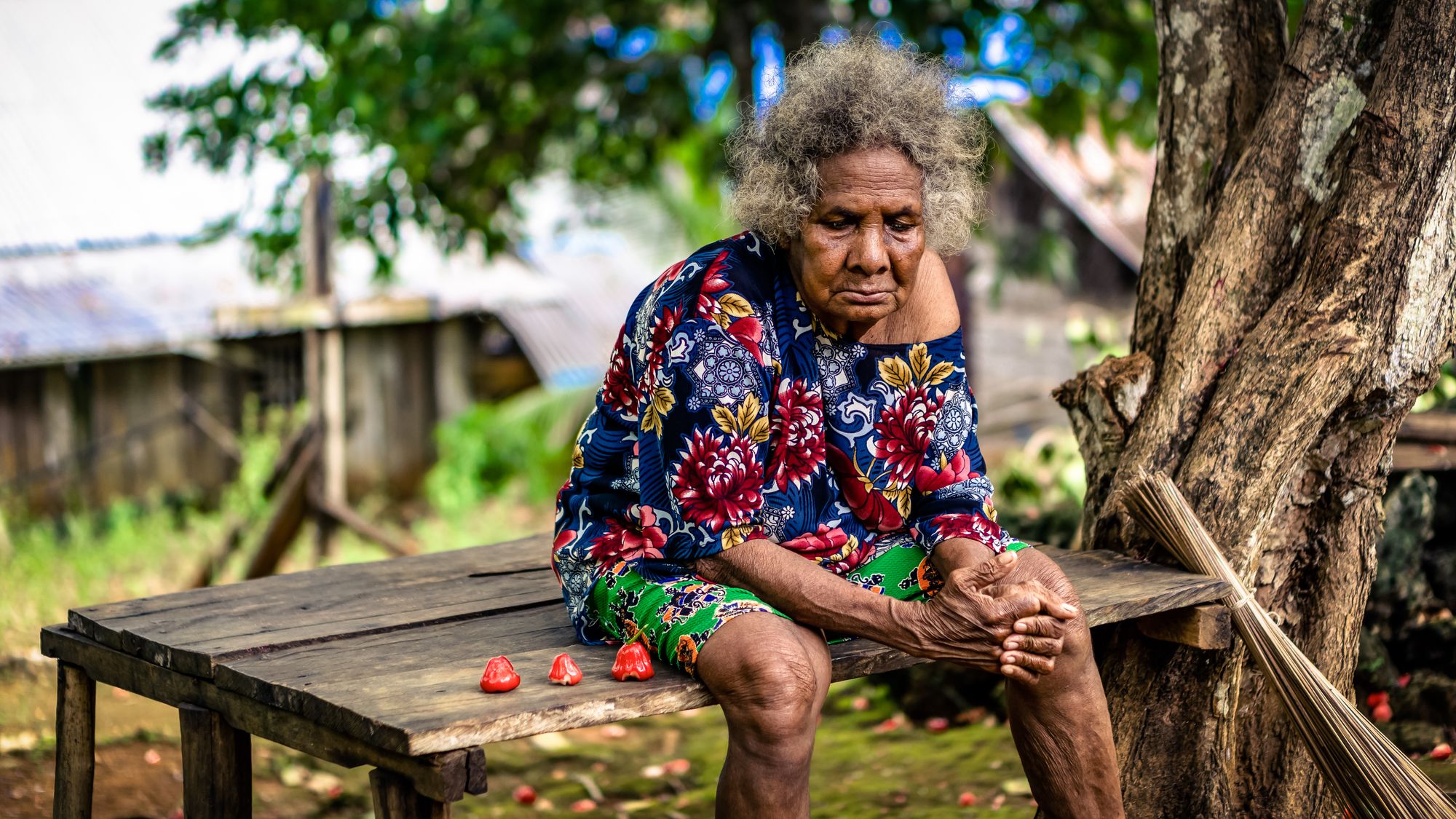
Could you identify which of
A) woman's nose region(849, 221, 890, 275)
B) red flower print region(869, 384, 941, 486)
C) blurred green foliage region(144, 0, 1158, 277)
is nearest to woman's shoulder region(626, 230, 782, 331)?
woman's nose region(849, 221, 890, 275)

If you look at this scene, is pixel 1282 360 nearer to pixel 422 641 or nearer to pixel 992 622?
pixel 992 622

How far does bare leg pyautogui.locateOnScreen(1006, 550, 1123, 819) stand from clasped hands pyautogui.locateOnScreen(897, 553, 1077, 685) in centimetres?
13

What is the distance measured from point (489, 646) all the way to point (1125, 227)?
42.4 ft

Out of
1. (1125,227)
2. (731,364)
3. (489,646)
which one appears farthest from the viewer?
(1125,227)

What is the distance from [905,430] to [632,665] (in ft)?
2.73

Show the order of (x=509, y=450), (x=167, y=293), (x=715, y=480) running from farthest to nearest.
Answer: (x=509, y=450) < (x=167, y=293) < (x=715, y=480)

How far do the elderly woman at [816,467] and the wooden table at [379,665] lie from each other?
0.18 metres

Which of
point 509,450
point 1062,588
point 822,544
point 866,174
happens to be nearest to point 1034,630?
point 1062,588

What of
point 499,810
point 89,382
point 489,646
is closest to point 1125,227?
point 89,382

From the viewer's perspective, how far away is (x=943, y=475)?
285cm

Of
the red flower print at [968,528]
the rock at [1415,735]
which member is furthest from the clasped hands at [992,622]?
the rock at [1415,735]

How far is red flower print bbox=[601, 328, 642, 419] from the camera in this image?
8.84 ft

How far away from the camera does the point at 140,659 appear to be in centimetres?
280

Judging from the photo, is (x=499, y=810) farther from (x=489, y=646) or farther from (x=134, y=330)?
(x=134, y=330)
